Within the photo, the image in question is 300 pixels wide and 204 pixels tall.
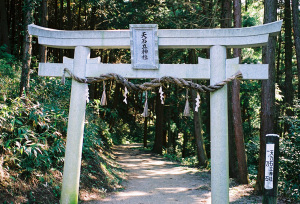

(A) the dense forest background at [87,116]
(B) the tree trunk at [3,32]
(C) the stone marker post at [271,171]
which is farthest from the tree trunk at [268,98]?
(B) the tree trunk at [3,32]

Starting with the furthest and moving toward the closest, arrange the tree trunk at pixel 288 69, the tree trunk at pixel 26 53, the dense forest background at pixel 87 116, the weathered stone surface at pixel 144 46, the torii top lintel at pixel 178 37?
the tree trunk at pixel 288 69 → the tree trunk at pixel 26 53 → the dense forest background at pixel 87 116 → the weathered stone surface at pixel 144 46 → the torii top lintel at pixel 178 37

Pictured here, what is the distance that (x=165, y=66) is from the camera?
4.49m

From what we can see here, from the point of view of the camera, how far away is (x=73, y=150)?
4660 millimetres

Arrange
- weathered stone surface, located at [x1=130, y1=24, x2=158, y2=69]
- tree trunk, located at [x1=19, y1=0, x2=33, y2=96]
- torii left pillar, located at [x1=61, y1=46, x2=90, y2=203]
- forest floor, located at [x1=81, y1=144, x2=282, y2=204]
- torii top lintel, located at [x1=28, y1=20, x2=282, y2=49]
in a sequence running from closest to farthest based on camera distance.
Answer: torii top lintel, located at [x1=28, y1=20, x2=282, y2=49] < weathered stone surface, located at [x1=130, y1=24, x2=158, y2=69] < torii left pillar, located at [x1=61, y1=46, x2=90, y2=203] < tree trunk, located at [x1=19, y1=0, x2=33, y2=96] < forest floor, located at [x1=81, y1=144, x2=282, y2=204]

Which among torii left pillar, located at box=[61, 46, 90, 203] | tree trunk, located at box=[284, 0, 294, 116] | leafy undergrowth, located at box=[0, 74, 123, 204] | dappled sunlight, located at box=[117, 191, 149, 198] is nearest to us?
torii left pillar, located at box=[61, 46, 90, 203]

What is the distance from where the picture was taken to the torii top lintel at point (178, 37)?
166 inches

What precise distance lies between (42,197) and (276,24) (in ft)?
17.5

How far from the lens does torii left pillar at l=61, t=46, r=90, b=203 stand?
459cm

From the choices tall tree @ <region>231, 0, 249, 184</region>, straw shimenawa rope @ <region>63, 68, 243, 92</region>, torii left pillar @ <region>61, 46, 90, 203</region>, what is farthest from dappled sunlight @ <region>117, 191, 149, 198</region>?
straw shimenawa rope @ <region>63, 68, 243, 92</region>

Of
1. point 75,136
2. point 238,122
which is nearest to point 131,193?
point 75,136

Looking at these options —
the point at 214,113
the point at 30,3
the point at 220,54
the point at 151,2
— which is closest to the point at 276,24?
the point at 220,54

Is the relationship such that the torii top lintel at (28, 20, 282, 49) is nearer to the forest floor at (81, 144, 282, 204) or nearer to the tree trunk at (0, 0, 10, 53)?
the forest floor at (81, 144, 282, 204)

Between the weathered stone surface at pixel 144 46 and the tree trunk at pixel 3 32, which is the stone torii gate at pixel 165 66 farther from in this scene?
the tree trunk at pixel 3 32

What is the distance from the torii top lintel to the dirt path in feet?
12.8
